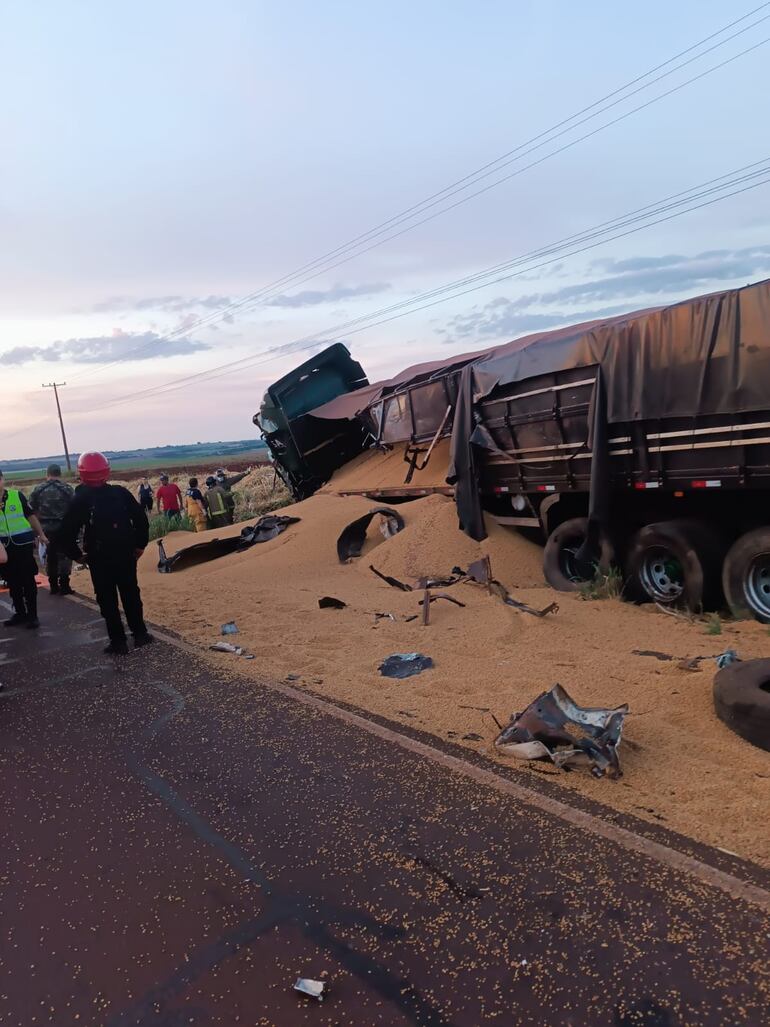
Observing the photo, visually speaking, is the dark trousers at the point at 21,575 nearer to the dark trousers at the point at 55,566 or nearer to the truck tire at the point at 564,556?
the dark trousers at the point at 55,566

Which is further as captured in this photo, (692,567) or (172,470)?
(172,470)

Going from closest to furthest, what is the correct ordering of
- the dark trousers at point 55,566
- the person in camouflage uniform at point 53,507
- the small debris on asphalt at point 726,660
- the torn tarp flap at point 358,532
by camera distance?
the small debris on asphalt at point 726,660
the dark trousers at point 55,566
the person in camouflage uniform at point 53,507
the torn tarp flap at point 358,532

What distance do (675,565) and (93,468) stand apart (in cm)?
564

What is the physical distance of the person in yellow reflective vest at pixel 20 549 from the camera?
8680 mm

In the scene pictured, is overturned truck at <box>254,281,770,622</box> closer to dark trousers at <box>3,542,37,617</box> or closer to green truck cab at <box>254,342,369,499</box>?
dark trousers at <box>3,542,37,617</box>

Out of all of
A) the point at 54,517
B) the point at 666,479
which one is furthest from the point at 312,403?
the point at 666,479

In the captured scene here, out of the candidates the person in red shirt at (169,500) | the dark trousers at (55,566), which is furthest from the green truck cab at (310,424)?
the dark trousers at (55,566)

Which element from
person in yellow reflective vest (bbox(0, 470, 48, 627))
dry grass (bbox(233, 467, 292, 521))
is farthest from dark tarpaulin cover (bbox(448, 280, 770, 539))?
dry grass (bbox(233, 467, 292, 521))

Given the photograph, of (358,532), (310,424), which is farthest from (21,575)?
(310,424)

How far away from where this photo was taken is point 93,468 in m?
7.19

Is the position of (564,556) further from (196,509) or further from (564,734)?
(196,509)

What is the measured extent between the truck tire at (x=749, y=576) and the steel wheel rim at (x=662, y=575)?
Result: 51 centimetres

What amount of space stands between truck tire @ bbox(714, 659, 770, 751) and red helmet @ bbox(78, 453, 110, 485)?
545 centimetres

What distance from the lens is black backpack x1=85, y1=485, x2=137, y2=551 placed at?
23.5ft
